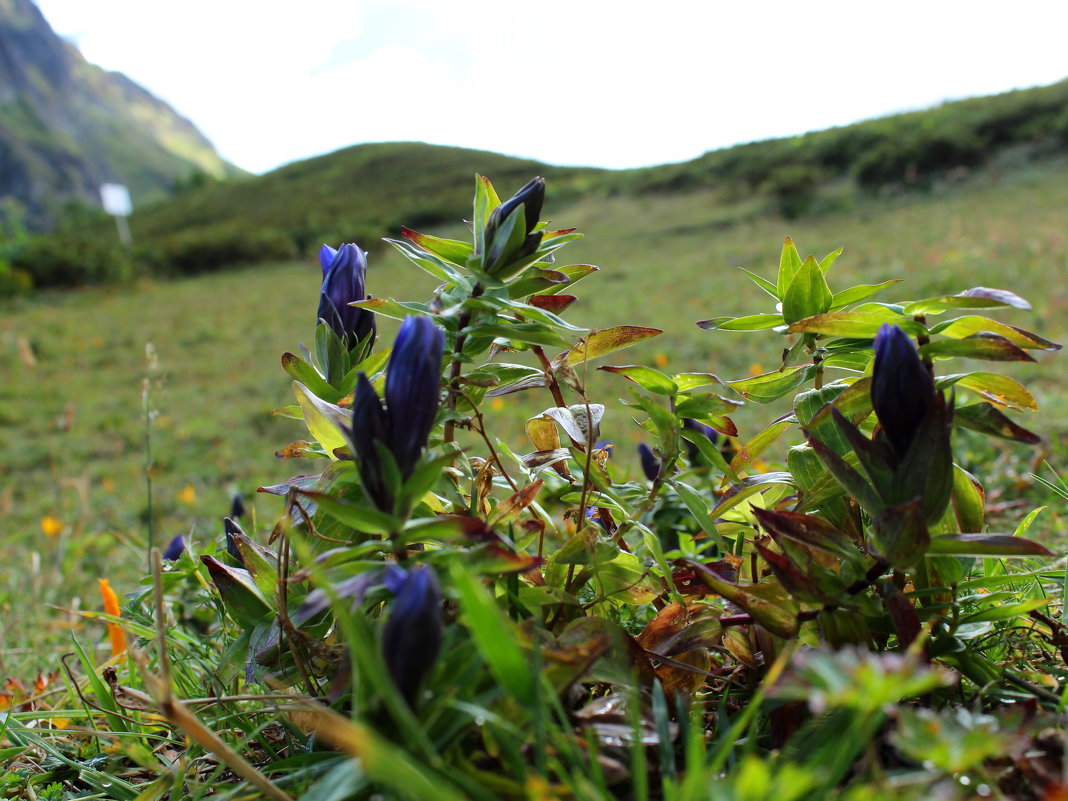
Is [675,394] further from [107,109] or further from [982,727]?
[107,109]

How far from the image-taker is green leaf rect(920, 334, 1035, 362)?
444 millimetres

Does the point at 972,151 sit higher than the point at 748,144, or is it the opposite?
the point at 748,144

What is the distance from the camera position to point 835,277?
559cm

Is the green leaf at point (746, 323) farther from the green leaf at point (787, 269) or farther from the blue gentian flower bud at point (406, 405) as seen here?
the blue gentian flower bud at point (406, 405)

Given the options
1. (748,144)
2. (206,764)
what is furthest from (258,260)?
(206,764)

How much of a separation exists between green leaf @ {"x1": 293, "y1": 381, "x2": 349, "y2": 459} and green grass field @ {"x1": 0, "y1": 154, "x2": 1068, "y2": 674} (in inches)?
20.6

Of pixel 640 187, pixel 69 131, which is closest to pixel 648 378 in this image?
pixel 640 187

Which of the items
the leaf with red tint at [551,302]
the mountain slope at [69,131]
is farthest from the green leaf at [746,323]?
the mountain slope at [69,131]

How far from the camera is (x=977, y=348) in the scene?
453 millimetres

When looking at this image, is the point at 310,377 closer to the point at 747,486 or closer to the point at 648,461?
the point at 747,486

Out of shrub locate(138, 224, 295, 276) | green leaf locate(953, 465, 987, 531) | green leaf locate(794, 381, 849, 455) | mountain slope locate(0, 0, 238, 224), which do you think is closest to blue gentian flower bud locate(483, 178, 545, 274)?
green leaf locate(794, 381, 849, 455)

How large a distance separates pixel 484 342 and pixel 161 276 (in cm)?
1434

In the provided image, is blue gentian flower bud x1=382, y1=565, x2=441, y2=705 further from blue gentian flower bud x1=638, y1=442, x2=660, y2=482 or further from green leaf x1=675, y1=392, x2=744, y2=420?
blue gentian flower bud x1=638, y1=442, x2=660, y2=482

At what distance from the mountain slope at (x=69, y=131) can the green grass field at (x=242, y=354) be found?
138 feet
